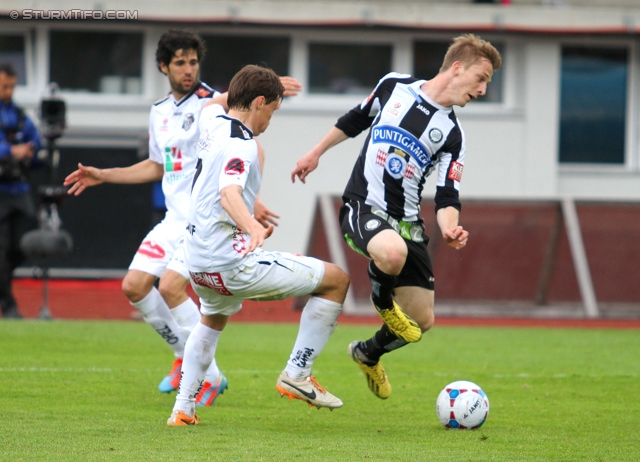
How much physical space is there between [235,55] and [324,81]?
5.33 ft

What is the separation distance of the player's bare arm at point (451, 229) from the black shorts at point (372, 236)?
37 cm

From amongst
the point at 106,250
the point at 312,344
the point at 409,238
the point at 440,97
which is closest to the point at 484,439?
the point at 312,344

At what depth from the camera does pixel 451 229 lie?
20.2ft

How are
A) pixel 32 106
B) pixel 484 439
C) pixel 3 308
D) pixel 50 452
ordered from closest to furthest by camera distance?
pixel 50 452 → pixel 484 439 → pixel 3 308 → pixel 32 106

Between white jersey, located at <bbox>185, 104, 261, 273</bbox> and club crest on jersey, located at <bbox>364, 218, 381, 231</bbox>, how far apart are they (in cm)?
99

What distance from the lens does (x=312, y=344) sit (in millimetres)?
6227

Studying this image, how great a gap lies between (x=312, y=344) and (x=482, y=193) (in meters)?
12.2

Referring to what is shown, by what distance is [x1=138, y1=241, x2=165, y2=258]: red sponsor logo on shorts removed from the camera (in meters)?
7.43

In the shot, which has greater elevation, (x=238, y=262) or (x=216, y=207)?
(x=216, y=207)

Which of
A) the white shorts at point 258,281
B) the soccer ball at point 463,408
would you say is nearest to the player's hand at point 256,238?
the white shorts at point 258,281

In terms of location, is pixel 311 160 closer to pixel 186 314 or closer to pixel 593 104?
pixel 186 314

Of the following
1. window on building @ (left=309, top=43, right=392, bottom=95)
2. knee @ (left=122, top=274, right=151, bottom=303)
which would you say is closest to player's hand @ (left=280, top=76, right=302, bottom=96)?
knee @ (left=122, top=274, right=151, bottom=303)

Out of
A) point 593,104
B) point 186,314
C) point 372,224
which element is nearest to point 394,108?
point 372,224

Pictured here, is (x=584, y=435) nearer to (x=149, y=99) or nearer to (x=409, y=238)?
(x=409, y=238)
